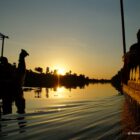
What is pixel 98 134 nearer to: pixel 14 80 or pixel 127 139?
pixel 127 139

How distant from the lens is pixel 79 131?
8.11m

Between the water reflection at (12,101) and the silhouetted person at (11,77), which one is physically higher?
the silhouetted person at (11,77)

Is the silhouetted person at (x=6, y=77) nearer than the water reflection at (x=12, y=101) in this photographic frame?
No

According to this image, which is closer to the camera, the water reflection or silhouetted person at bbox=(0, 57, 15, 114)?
the water reflection

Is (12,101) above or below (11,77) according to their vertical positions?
below

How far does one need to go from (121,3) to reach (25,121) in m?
13.6

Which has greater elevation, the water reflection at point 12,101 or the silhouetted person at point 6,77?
the silhouetted person at point 6,77

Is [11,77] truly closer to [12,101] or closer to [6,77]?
[6,77]

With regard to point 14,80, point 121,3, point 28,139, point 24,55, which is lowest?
point 28,139

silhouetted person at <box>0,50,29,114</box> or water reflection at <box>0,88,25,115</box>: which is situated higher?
silhouetted person at <box>0,50,29,114</box>

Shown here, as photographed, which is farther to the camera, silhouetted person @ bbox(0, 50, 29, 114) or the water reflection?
silhouetted person @ bbox(0, 50, 29, 114)

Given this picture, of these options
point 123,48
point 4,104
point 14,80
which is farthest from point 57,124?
point 123,48

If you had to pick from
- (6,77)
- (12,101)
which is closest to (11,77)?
(6,77)

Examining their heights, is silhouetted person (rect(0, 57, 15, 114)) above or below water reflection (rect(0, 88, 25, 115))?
above
